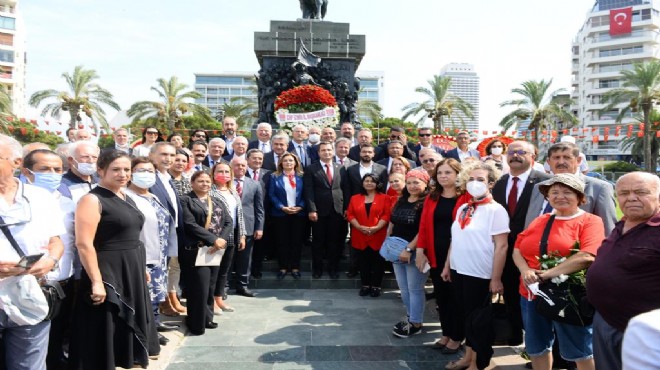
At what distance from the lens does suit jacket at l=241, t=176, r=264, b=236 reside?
5953mm

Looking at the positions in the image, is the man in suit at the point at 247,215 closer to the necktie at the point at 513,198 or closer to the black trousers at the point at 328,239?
the black trousers at the point at 328,239

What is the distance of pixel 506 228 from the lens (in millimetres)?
3695

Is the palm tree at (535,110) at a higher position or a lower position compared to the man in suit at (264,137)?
higher

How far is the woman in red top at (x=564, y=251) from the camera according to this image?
120 inches

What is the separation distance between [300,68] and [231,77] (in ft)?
370

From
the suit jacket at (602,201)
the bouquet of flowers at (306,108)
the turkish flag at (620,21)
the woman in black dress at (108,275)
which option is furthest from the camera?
the turkish flag at (620,21)

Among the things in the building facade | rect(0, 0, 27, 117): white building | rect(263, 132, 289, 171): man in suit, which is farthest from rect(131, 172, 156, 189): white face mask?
the building facade

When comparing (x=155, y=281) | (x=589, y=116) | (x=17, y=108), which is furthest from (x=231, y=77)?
(x=155, y=281)

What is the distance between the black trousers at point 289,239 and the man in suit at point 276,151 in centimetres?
107

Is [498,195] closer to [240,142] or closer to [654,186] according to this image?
[654,186]

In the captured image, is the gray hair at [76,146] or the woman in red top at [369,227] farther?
the woman in red top at [369,227]

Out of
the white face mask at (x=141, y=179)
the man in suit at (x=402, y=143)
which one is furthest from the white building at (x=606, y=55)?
the white face mask at (x=141, y=179)

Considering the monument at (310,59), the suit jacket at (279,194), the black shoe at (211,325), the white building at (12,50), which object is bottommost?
the black shoe at (211,325)

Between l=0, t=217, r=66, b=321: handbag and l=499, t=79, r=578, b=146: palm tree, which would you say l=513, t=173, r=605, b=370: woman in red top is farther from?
l=499, t=79, r=578, b=146: palm tree
